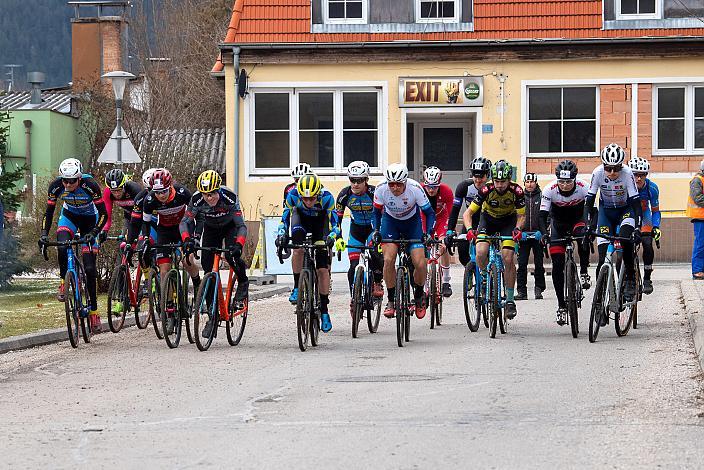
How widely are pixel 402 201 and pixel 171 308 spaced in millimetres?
2630

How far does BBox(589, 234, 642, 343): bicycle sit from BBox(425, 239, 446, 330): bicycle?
7.04ft

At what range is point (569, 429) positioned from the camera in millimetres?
8656

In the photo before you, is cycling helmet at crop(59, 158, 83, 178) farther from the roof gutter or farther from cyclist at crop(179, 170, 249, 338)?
the roof gutter

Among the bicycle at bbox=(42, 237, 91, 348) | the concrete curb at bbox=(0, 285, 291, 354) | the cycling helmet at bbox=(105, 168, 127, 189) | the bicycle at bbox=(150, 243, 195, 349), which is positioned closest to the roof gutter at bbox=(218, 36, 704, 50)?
the cycling helmet at bbox=(105, 168, 127, 189)

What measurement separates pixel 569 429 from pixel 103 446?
2.77 m

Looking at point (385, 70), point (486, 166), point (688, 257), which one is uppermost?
point (385, 70)

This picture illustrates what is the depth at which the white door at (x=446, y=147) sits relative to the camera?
106ft

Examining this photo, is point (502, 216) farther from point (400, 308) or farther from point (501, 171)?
point (400, 308)

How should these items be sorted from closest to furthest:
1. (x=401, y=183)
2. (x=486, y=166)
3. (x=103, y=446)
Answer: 1. (x=103, y=446)
2. (x=401, y=183)
3. (x=486, y=166)

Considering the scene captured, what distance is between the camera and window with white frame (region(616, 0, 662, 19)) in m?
30.9

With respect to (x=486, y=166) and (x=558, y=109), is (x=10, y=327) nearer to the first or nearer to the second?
(x=486, y=166)

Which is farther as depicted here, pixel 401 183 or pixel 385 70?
pixel 385 70

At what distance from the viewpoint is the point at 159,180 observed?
49.7ft

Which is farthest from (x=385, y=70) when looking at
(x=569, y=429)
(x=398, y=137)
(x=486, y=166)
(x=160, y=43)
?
(x=569, y=429)
